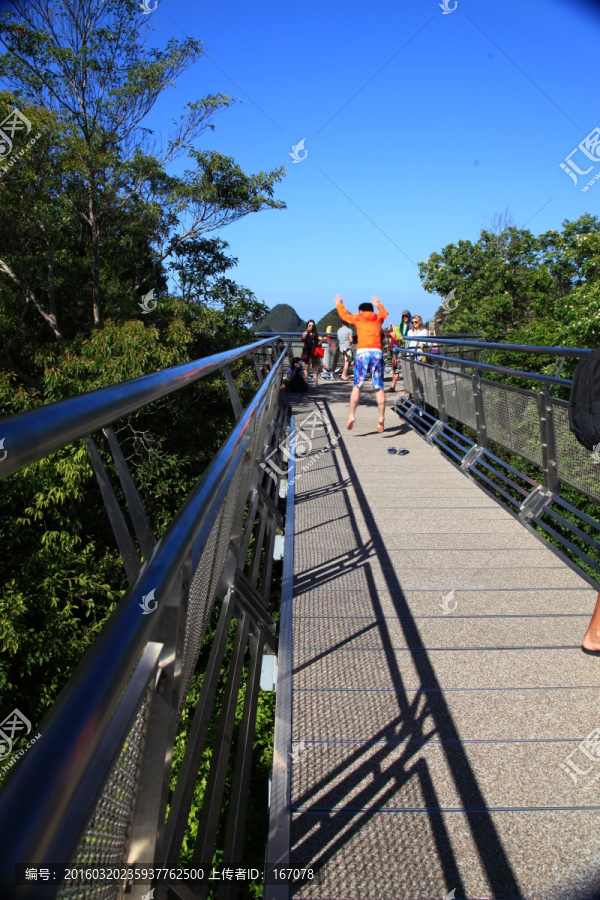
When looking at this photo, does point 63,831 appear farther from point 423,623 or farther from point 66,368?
point 66,368

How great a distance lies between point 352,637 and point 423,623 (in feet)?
1.26

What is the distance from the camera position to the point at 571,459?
4.41 m

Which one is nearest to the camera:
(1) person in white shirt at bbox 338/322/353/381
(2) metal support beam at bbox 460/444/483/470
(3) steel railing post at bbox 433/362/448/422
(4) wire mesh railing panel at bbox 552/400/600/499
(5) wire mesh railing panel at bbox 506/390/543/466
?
(4) wire mesh railing panel at bbox 552/400/600/499

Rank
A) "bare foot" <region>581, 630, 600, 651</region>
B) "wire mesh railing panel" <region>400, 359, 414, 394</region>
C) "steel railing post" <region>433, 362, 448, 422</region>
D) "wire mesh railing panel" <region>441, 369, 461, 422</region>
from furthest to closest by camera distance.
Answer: "wire mesh railing panel" <region>400, 359, 414, 394</region> → "steel railing post" <region>433, 362, 448, 422</region> → "wire mesh railing panel" <region>441, 369, 461, 422</region> → "bare foot" <region>581, 630, 600, 651</region>

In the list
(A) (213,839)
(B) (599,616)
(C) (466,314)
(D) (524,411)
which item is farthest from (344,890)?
(C) (466,314)

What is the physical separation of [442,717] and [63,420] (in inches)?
85.8

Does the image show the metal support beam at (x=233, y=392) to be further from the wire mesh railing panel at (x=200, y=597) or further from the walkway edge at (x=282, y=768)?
the wire mesh railing panel at (x=200, y=597)

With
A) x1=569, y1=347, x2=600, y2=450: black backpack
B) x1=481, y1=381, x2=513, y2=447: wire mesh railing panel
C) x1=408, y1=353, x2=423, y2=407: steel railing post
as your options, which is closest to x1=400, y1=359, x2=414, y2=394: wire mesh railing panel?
x1=408, y1=353, x2=423, y2=407: steel railing post

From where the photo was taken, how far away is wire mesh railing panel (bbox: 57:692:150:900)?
63 cm

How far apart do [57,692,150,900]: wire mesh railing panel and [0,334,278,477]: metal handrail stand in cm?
33

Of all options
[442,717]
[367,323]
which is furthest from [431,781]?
[367,323]

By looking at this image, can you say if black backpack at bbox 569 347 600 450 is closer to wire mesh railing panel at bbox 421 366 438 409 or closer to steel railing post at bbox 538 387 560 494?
steel railing post at bbox 538 387 560 494

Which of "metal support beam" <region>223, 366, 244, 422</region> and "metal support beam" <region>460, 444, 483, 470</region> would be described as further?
"metal support beam" <region>460, 444, 483, 470</region>

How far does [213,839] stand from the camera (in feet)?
5.47
